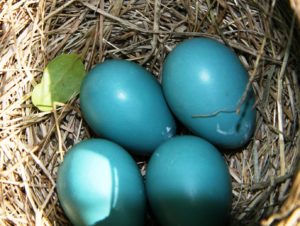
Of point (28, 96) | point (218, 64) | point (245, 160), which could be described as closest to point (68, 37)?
point (28, 96)

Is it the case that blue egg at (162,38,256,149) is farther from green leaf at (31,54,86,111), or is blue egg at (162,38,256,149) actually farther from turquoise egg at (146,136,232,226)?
green leaf at (31,54,86,111)

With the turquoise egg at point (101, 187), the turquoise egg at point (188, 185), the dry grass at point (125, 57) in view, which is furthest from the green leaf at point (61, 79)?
the turquoise egg at point (188, 185)

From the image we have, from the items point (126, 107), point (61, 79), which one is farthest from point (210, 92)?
point (61, 79)

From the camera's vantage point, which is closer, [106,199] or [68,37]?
[106,199]

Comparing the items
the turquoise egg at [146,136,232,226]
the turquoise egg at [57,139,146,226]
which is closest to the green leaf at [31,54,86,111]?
the turquoise egg at [57,139,146,226]

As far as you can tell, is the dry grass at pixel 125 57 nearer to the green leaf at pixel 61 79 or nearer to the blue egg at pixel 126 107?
the green leaf at pixel 61 79

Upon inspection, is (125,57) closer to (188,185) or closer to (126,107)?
(126,107)

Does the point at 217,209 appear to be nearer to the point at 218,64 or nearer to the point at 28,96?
the point at 218,64

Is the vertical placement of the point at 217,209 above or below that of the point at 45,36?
below
